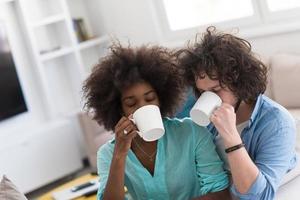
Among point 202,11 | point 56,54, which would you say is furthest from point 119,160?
point 56,54

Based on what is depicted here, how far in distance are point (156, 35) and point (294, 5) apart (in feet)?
4.24

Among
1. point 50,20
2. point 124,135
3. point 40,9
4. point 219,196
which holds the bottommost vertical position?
point 219,196

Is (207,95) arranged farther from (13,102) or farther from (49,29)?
(49,29)

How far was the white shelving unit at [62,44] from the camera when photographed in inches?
166

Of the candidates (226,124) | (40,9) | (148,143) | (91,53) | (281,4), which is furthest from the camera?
(91,53)

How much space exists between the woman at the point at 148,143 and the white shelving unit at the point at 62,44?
9.04 feet

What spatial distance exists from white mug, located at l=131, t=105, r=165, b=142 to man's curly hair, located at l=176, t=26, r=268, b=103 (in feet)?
0.58

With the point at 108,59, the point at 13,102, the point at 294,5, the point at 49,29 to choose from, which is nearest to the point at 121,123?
the point at 108,59

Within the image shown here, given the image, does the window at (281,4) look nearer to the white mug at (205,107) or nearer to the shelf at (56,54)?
the shelf at (56,54)

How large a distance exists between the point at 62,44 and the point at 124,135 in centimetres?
323

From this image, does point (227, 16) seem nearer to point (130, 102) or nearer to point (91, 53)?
point (91, 53)

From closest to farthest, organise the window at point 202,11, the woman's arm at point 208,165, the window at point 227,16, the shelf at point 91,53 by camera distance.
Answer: the woman's arm at point 208,165
the window at point 227,16
the window at point 202,11
the shelf at point 91,53

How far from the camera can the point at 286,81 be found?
287 cm

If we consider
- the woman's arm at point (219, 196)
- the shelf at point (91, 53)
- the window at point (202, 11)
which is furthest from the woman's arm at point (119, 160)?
the shelf at point (91, 53)
